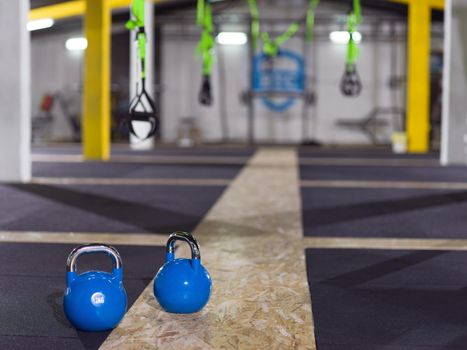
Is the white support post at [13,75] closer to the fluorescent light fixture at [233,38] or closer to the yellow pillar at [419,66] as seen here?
the yellow pillar at [419,66]

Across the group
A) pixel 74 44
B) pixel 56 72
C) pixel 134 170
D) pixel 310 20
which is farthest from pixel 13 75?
pixel 56 72

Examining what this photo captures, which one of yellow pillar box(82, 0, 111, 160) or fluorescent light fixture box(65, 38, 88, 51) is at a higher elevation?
fluorescent light fixture box(65, 38, 88, 51)

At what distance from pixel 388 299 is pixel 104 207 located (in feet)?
10.8

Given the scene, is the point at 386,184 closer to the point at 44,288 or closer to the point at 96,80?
the point at 44,288

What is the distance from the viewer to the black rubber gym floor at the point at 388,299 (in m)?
2.31

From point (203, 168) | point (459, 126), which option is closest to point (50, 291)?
point (203, 168)

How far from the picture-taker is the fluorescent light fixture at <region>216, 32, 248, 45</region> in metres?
18.1

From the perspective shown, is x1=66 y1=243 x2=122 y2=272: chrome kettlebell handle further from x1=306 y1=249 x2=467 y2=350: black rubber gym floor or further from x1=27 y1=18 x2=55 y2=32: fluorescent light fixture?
x1=27 y1=18 x2=55 y2=32: fluorescent light fixture

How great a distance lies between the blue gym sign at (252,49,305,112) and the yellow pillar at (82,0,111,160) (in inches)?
283

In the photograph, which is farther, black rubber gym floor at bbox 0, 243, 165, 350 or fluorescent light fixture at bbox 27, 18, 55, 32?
fluorescent light fixture at bbox 27, 18, 55, 32

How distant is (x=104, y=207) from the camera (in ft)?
18.5

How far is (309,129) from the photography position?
18.3 m

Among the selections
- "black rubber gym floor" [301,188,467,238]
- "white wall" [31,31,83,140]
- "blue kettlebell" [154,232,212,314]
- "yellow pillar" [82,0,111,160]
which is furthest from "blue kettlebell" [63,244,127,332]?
"white wall" [31,31,83,140]

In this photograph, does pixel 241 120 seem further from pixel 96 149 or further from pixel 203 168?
pixel 203 168
